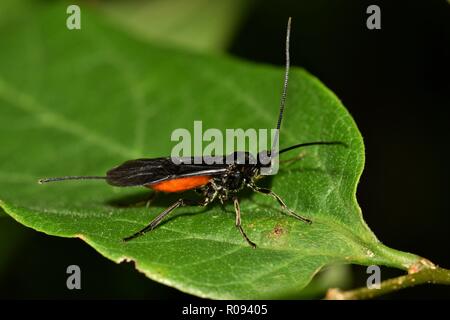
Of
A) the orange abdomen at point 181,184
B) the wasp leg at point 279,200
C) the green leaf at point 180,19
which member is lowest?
the wasp leg at point 279,200

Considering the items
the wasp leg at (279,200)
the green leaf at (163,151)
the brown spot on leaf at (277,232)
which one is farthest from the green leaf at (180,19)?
the brown spot on leaf at (277,232)

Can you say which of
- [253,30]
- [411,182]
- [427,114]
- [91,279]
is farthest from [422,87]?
[91,279]

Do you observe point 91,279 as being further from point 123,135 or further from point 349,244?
point 349,244

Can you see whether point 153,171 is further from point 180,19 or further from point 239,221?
point 180,19

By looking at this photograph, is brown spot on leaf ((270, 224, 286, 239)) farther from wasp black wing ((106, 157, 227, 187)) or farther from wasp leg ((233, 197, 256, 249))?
wasp black wing ((106, 157, 227, 187))

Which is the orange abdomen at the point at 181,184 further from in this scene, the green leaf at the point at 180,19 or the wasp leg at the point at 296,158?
the green leaf at the point at 180,19
